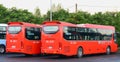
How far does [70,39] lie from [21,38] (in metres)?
3.46


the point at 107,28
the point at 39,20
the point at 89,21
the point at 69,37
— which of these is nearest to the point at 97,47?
the point at 107,28

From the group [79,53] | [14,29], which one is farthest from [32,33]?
[79,53]

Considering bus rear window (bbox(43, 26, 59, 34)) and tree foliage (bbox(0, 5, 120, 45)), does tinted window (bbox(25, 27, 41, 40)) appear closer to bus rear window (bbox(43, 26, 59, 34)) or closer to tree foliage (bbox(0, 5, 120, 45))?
bus rear window (bbox(43, 26, 59, 34))

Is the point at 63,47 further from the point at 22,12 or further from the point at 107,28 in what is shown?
the point at 22,12

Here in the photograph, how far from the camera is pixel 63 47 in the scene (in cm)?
2600

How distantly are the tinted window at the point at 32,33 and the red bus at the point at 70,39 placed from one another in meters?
1.58

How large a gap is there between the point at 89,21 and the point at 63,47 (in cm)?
1883

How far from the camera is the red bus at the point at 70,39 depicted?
25953 mm

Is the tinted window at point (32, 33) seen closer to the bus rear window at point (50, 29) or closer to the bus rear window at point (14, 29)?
the bus rear window at point (14, 29)

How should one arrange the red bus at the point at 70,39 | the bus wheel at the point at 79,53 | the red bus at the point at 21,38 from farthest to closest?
the bus wheel at the point at 79,53 → the red bus at the point at 21,38 → the red bus at the point at 70,39

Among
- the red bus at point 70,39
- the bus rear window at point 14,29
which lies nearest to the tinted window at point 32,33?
the bus rear window at point 14,29

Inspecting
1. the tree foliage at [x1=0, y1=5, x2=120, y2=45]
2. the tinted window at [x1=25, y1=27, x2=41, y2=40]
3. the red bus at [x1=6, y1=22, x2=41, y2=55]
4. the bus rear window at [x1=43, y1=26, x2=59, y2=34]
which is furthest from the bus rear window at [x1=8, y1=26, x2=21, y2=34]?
the tree foliage at [x1=0, y1=5, x2=120, y2=45]

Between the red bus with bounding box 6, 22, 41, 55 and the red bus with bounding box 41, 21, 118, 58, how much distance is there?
1535 millimetres

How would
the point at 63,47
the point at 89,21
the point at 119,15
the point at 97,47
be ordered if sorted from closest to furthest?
the point at 63,47 → the point at 97,47 → the point at 89,21 → the point at 119,15
